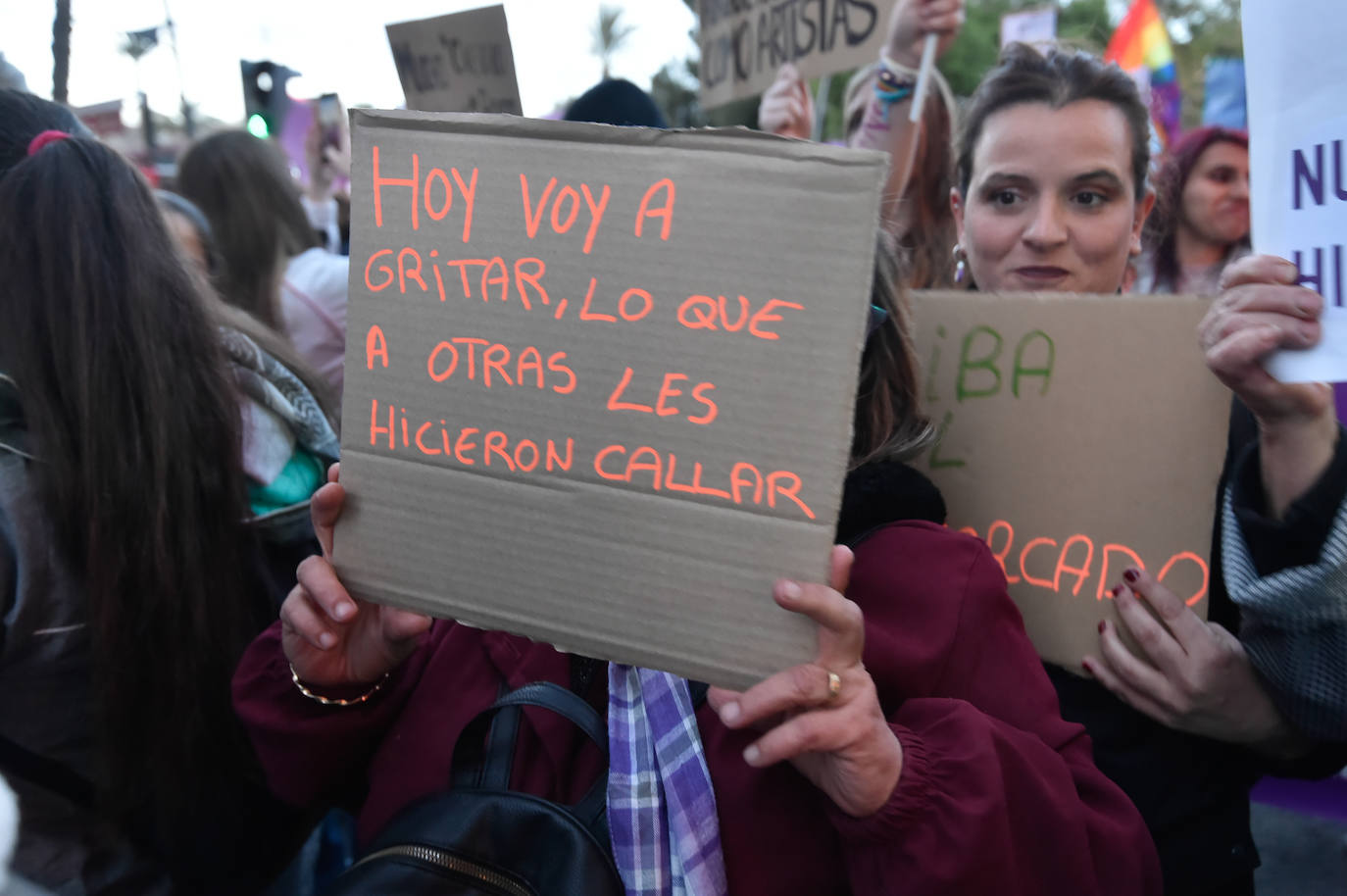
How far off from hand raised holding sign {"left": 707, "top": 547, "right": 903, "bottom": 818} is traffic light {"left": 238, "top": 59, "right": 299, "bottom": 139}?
5.11 m

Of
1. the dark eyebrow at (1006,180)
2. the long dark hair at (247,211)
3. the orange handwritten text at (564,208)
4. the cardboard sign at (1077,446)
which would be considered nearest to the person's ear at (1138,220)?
the dark eyebrow at (1006,180)

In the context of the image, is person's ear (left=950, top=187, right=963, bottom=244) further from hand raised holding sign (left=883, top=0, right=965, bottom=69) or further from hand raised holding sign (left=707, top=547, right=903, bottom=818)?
hand raised holding sign (left=707, top=547, right=903, bottom=818)

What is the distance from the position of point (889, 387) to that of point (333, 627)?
2.79 feet

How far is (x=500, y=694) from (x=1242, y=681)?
3.48 feet

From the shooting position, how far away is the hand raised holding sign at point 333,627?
3.91 feet

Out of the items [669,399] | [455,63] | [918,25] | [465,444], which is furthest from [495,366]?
[918,25]

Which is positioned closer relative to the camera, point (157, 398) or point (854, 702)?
point (854, 702)

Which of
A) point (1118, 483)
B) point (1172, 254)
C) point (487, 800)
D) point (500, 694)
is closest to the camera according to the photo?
point (487, 800)

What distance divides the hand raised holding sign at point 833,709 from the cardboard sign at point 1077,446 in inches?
21.9

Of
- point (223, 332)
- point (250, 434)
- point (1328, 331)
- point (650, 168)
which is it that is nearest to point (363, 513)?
point (650, 168)

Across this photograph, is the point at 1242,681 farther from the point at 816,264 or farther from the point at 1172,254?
the point at 1172,254

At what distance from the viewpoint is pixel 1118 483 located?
1.47 meters

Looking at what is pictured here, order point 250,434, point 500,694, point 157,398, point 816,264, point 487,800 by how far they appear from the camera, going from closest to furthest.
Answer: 1. point 816,264
2. point 487,800
3. point 500,694
4. point 157,398
5. point 250,434

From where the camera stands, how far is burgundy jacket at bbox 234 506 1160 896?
104 cm
